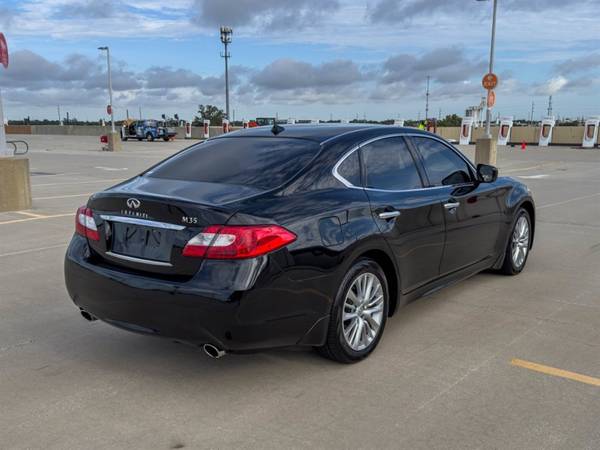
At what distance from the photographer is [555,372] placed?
3879mm

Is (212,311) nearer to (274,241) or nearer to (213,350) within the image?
(213,350)

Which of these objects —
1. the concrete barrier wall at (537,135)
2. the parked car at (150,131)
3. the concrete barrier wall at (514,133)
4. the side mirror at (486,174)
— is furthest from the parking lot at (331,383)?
the parked car at (150,131)

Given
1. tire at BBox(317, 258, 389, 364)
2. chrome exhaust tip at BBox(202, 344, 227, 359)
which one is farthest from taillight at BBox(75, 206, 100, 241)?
tire at BBox(317, 258, 389, 364)

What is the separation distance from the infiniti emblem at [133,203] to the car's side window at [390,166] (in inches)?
62.6

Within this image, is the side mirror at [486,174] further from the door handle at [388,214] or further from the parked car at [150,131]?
the parked car at [150,131]

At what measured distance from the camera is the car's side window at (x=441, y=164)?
4.93 meters

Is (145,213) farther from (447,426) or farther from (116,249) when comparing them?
(447,426)

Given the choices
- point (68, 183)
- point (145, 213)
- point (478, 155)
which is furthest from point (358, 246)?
point (478, 155)

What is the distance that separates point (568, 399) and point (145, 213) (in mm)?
2751

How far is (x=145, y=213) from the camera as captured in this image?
11.7 ft

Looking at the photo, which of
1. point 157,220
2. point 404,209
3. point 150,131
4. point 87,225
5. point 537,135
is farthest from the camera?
point 150,131

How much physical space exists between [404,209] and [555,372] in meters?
1.49

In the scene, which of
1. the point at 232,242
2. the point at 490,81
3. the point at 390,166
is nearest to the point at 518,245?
the point at 390,166

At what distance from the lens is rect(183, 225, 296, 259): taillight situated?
3.30m
